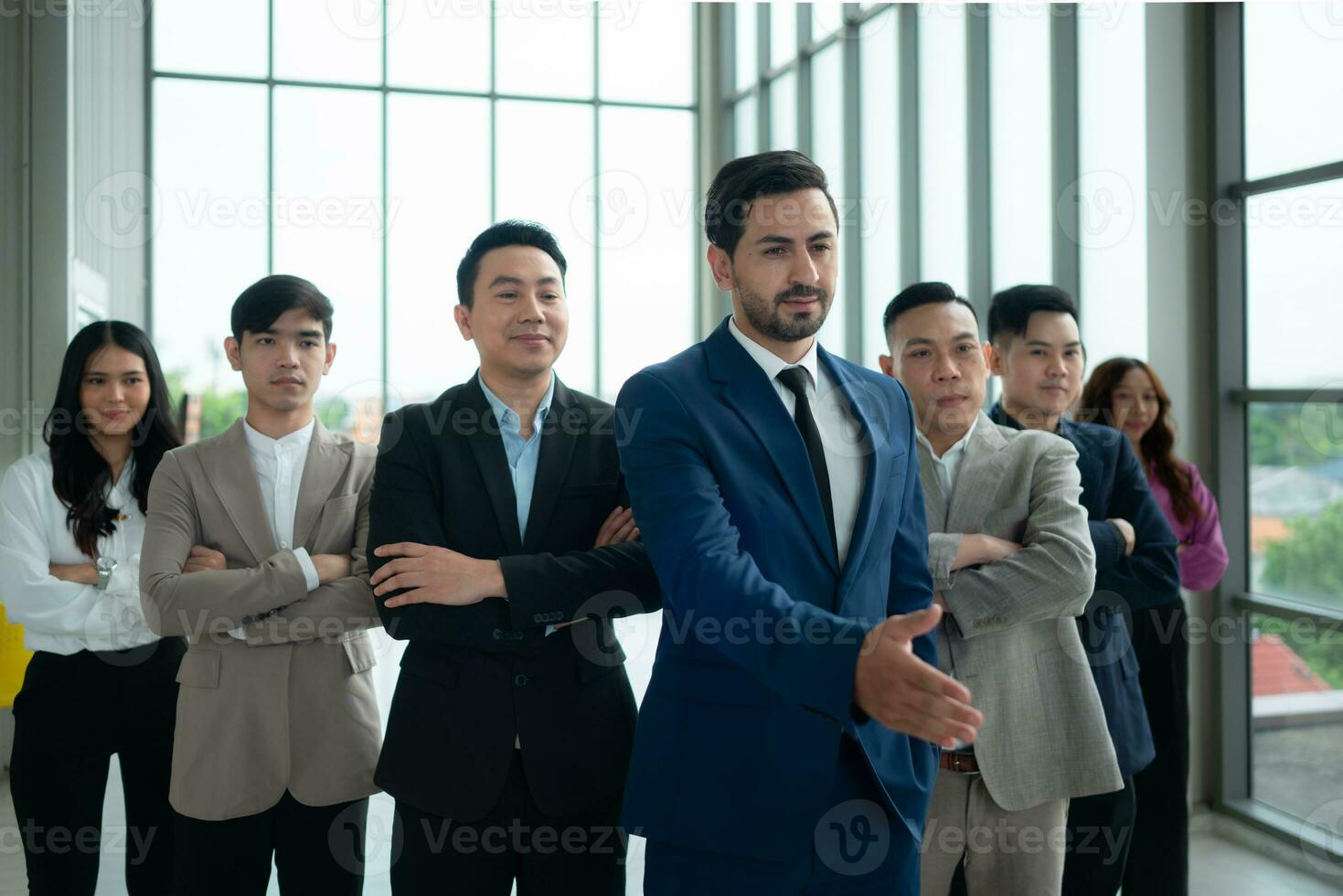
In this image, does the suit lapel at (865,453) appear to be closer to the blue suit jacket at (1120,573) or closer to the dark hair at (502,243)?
the dark hair at (502,243)

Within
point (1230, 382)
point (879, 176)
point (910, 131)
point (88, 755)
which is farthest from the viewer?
point (879, 176)

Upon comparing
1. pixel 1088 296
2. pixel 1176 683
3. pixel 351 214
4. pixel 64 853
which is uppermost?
pixel 351 214

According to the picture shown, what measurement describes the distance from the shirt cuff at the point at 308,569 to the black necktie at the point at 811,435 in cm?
114

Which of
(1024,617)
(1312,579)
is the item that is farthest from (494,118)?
(1024,617)

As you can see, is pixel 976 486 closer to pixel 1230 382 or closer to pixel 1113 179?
pixel 1230 382

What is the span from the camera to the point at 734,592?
1.44 m

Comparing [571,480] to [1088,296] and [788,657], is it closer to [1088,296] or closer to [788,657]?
[788,657]

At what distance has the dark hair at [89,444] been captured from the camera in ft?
9.20

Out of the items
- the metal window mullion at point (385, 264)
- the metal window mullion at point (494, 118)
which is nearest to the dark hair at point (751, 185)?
the metal window mullion at point (385, 264)

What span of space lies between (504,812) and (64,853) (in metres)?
1.43

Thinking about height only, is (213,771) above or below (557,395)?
below

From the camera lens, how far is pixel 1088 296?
4.83 meters

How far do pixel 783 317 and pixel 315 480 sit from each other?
49.4 inches

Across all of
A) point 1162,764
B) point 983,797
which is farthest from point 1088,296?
point 983,797
